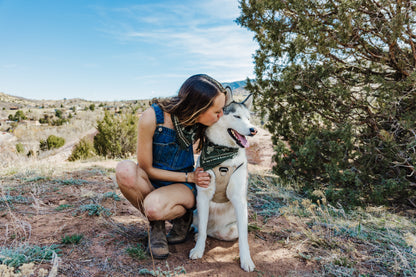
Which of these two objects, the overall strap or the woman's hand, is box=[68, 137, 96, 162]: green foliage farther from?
the woman's hand

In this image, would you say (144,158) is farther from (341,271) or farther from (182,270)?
(341,271)

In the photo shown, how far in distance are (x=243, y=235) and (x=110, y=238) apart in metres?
1.40

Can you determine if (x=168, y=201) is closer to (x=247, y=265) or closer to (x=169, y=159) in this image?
(x=169, y=159)

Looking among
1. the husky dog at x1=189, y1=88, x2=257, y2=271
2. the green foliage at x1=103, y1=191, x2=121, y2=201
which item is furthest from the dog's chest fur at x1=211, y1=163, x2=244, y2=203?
the green foliage at x1=103, y1=191, x2=121, y2=201

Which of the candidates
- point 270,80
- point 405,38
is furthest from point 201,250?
point 405,38

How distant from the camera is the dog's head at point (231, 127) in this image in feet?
8.17

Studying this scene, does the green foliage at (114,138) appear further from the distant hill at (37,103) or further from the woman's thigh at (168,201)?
the distant hill at (37,103)

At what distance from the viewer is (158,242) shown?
2576 mm

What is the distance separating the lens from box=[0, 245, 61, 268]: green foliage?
2.18 m

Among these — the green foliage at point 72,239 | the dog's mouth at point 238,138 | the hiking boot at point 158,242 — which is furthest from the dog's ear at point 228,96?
the green foliage at point 72,239

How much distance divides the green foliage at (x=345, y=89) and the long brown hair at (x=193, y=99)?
8.70 feet

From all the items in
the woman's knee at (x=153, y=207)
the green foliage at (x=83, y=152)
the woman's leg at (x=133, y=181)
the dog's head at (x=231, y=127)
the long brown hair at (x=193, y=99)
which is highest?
the long brown hair at (x=193, y=99)

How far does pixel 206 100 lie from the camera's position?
2426mm

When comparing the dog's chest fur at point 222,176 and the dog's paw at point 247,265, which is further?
the dog's chest fur at point 222,176
